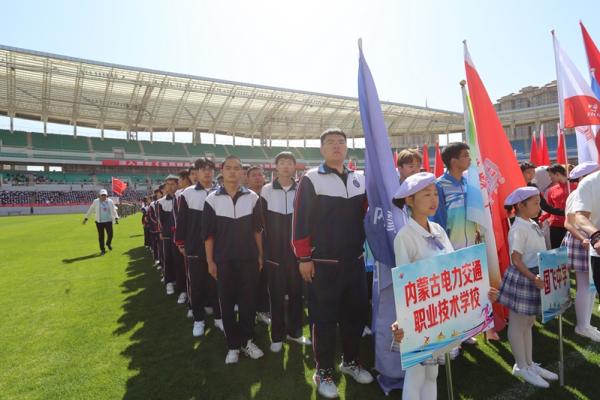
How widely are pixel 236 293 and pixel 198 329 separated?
3.74ft

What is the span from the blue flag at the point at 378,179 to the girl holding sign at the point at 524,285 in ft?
3.17

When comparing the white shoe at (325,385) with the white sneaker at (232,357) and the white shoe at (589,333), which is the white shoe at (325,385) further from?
the white shoe at (589,333)

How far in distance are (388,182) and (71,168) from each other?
155ft

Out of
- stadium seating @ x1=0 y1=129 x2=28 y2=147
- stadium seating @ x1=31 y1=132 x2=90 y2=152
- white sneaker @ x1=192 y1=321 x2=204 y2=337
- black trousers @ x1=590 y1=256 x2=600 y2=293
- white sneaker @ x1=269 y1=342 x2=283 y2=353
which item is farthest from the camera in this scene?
stadium seating @ x1=31 y1=132 x2=90 y2=152

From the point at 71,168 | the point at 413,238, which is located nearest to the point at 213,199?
the point at 413,238

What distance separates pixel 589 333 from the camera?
133 inches

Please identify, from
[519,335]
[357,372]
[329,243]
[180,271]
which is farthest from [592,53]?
[180,271]

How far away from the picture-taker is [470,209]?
299 centimetres

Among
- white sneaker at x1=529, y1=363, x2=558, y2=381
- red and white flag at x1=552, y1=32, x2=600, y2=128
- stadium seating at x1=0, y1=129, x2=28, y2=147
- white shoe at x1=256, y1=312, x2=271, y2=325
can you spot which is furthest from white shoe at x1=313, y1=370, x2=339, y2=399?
stadium seating at x1=0, y1=129, x2=28, y2=147

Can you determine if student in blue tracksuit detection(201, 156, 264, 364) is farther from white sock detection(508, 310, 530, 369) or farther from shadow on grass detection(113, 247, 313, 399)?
white sock detection(508, 310, 530, 369)

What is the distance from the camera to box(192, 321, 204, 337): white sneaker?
13.5ft

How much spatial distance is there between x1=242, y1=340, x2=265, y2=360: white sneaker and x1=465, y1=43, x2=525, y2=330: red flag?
243cm

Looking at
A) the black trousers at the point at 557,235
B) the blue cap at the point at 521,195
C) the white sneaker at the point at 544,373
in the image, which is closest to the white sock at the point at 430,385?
the white sneaker at the point at 544,373

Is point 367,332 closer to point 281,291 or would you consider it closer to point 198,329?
point 281,291
